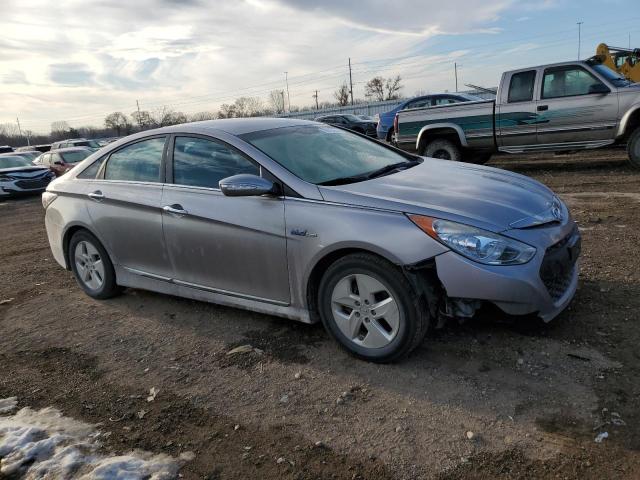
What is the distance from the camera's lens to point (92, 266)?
17.0 feet

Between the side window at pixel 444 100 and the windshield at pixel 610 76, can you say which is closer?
the windshield at pixel 610 76

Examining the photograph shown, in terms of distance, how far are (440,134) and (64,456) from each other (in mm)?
9638

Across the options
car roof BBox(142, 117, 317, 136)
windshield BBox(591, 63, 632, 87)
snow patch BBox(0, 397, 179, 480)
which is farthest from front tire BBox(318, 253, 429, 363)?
windshield BBox(591, 63, 632, 87)

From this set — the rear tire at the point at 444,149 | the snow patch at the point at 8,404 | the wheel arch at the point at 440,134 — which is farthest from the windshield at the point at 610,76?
the snow patch at the point at 8,404

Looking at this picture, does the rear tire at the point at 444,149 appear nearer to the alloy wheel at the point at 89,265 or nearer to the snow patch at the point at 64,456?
the alloy wheel at the point at 89,265

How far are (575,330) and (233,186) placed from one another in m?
2.48

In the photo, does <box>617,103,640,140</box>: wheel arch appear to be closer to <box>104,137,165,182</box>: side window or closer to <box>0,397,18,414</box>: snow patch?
<box>104,137,165,182</box>: side window

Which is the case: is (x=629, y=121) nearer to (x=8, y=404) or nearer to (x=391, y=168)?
(x=391, y=168)

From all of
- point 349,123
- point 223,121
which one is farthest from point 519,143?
point 349,123

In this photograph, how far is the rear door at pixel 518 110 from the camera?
10094 mm

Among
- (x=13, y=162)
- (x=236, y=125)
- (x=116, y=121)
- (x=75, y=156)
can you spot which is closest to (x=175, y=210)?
(x=236, y=125)

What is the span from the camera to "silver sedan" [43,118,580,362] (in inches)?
125

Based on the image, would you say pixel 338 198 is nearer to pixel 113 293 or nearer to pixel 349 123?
pixel 113 293

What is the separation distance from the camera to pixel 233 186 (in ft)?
12.0
